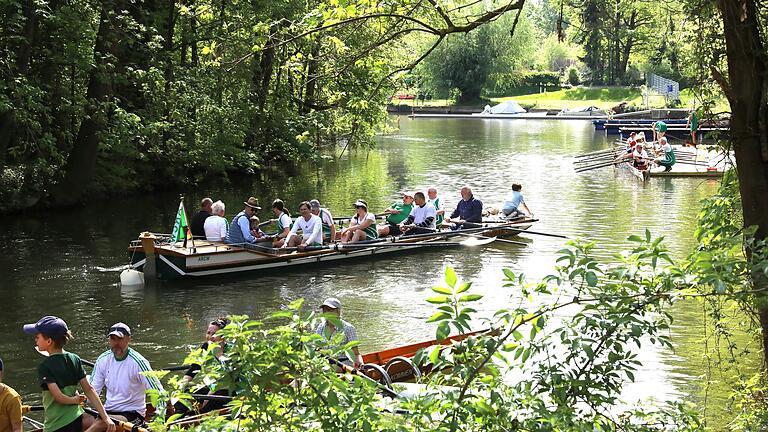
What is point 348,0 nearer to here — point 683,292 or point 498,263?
point 683,292

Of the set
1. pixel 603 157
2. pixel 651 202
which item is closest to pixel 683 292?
pixel 651 202

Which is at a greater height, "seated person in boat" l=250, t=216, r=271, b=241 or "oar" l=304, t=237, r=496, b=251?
"seated person in boat" l=250, t=216, r=271, b=241

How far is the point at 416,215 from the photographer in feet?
69.3

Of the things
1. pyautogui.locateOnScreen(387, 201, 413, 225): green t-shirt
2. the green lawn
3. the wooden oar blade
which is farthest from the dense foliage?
the green lawn

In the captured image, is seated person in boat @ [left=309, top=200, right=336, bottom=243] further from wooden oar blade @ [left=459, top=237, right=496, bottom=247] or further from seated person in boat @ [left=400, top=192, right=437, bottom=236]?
wooden oar blade @ [left=459, top=237, right=496, bottom=247]

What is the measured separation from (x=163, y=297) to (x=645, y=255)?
43.4 ft

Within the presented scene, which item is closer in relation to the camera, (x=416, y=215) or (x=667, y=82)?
(x=416, y=215)

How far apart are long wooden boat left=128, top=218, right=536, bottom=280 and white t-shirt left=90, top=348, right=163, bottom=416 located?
9464mm

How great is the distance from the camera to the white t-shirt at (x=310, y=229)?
746 inches

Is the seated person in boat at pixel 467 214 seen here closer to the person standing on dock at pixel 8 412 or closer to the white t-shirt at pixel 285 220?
the white t-shirt at pixel 285 220

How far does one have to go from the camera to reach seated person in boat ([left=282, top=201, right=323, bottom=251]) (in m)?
18.9

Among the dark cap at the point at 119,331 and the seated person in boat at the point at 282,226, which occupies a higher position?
the dark cap at the point at 119,331

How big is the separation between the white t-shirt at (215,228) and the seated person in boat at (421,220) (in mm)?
4312

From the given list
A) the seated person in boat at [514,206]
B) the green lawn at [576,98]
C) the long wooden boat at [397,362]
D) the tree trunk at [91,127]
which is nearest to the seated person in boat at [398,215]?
the seated person in boat at [514,206]
